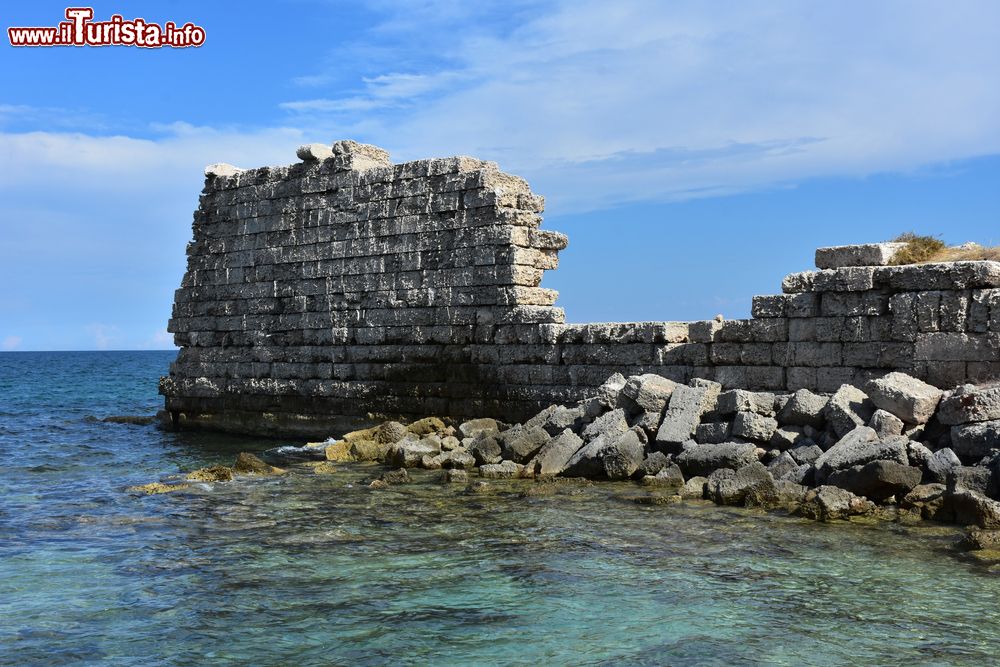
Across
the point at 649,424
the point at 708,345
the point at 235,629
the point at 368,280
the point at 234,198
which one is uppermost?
the point at 234,198

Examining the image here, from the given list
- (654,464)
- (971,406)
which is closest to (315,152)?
(654,464)

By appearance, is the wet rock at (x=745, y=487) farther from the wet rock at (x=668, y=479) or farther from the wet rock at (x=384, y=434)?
the wet rock at (x=384, y=434)

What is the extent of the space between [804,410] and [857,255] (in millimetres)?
2407

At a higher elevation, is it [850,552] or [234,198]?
[234,198]

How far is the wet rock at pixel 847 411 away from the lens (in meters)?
10.6

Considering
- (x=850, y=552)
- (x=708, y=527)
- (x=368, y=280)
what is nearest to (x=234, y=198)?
(x=368, y=280)

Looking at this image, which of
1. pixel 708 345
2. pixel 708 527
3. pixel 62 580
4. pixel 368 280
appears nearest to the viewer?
pixel 62 580

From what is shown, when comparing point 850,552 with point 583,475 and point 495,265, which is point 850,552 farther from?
point 495,265

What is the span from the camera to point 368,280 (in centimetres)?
1717

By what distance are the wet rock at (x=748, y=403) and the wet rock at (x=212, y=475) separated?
21.1 ft

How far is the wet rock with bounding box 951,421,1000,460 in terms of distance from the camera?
9562 mm

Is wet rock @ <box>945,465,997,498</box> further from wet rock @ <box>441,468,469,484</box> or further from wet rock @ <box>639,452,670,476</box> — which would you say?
wet rock @ <box>441,468,469,484</box>

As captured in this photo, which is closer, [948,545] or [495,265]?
[948,545]

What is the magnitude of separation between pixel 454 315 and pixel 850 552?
883 centimetres
